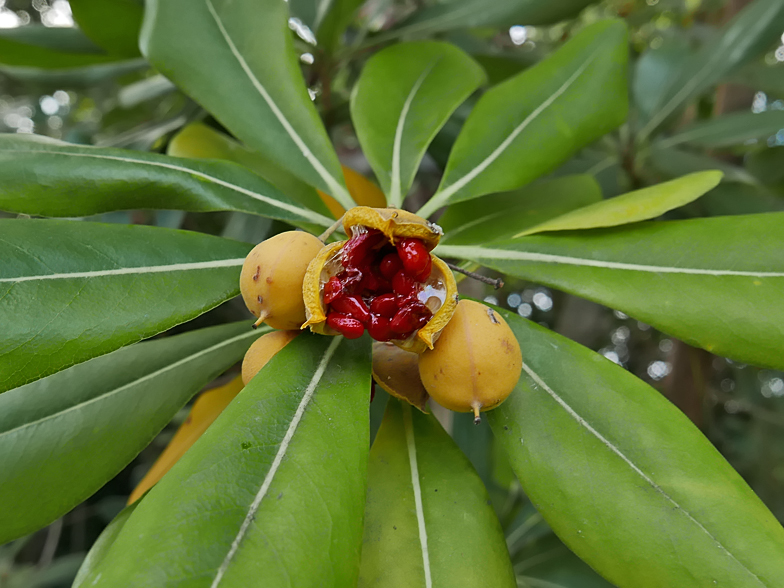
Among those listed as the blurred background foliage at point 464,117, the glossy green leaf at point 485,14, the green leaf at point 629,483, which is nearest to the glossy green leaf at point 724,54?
the blurred background foliage at point 464,117

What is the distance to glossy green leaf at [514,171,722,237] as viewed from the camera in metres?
0.91

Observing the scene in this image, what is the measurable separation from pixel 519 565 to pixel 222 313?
1367 mm

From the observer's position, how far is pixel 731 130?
5.57 ft

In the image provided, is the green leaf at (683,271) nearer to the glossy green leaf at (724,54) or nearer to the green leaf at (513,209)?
the green leaf at (513,209)

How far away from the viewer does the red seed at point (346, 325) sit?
28.2 inches

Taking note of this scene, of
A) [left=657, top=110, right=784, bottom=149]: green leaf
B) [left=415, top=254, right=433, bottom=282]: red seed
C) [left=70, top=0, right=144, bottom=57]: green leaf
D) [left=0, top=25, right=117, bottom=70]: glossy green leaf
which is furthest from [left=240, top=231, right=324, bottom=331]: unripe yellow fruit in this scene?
[left=657, top=110, right=784, bottom=149]: green leaf

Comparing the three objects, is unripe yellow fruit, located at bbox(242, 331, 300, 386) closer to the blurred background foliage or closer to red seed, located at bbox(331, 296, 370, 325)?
red seed, located at bbox(331, 296, 370, 325)

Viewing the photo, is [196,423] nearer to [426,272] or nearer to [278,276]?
[278,276]

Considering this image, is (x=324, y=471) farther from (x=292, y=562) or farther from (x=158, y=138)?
(x=158, y=138)

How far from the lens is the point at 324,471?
2.11ft

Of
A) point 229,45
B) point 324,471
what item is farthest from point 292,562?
point 229,45

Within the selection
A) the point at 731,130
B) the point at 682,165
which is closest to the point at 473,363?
the point at 682,165

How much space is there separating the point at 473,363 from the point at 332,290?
21 centimetres

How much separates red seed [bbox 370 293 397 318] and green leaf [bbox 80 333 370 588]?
0.11 m
